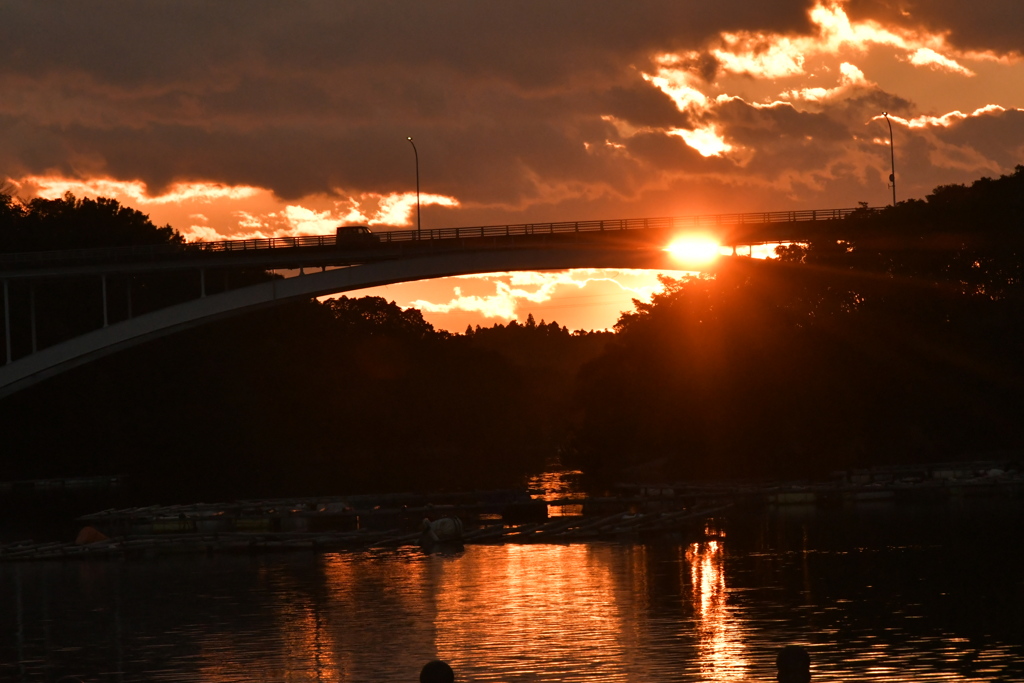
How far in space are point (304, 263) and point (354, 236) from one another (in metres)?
3.09

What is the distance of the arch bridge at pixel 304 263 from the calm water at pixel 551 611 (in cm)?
2839

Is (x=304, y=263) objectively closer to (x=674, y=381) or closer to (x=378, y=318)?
(x=674, y=381)

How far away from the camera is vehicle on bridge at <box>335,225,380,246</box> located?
234 feet

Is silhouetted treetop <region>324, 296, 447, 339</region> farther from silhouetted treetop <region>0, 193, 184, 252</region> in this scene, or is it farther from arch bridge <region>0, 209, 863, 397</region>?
arch bridge <region>0, 209, 863, 397</region>

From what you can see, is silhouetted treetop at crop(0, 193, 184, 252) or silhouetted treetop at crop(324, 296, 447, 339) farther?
silhouetted treetop at crop(324, 296, 447, 339)

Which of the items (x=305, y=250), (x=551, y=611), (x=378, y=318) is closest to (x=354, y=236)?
(x=305, y=250)

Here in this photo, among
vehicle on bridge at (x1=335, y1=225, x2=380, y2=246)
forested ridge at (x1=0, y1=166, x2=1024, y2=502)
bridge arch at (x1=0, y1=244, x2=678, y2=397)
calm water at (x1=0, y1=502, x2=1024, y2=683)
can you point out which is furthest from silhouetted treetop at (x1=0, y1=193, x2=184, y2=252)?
calm water at (x1=0, y1=502, x2=1024, y2=683)

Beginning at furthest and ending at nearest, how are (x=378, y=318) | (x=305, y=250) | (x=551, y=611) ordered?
(x=378, y=318) < (x=305, y=250) < (x=551, y=611)

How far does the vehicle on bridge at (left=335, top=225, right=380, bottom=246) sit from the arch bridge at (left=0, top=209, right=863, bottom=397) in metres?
0.11

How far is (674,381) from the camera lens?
8325 centimetres

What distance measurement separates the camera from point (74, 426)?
96062mm

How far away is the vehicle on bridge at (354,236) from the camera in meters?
71.4

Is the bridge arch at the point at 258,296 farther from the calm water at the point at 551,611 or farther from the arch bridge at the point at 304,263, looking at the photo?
the calm water at the point at 551,611

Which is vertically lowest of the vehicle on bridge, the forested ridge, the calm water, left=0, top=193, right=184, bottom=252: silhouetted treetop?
the calm water
